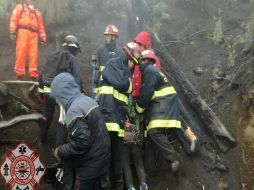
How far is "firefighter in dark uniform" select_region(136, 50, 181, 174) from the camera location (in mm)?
6512

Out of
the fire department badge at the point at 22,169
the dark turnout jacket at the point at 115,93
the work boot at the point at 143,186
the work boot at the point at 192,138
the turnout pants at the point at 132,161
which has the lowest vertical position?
the work boot at the point at 143,186

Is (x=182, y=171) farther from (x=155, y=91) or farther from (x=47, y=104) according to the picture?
(x=47, y=104)

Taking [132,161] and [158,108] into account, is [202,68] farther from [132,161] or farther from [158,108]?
[132,161]

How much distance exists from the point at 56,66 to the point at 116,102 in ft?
4.87

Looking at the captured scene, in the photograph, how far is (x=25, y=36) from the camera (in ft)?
29.6

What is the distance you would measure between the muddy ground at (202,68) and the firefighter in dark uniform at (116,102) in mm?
1017

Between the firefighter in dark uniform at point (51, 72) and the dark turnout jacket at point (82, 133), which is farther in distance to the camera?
the firefighter in dark uniform at point (51, 72)

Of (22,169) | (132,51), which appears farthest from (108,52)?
(22,169)

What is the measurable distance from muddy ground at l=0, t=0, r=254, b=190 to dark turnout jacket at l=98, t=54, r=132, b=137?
1.50m

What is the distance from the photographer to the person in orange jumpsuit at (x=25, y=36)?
351 inches

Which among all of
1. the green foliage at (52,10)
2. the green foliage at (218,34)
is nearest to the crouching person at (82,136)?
the green foliage at (218,34)

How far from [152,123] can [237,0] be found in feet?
28.1

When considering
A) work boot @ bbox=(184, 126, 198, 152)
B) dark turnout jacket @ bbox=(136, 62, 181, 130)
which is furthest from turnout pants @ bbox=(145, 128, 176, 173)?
work boot @ bbox=(184, 126, 198, 152)

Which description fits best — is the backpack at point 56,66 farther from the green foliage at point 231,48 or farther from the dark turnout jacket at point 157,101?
the green foliage at point 231,48
